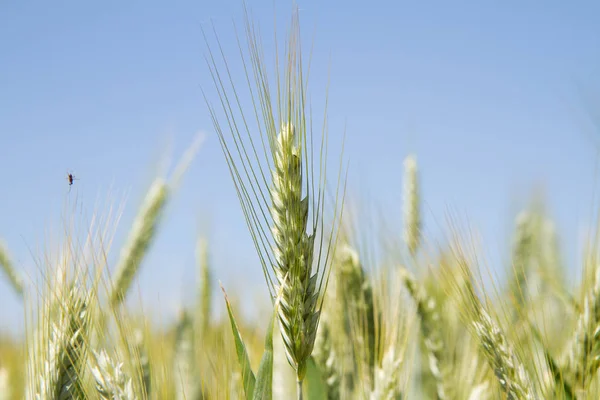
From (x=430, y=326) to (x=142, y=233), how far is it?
120 centimetres

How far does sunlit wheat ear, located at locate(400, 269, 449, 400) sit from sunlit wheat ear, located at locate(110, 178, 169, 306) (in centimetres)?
103

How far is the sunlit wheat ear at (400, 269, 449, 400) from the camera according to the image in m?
2.04

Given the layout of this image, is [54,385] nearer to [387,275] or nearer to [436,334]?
[387,275]

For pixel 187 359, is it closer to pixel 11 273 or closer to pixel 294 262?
pixel 11 273

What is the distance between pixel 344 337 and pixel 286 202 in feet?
2.73

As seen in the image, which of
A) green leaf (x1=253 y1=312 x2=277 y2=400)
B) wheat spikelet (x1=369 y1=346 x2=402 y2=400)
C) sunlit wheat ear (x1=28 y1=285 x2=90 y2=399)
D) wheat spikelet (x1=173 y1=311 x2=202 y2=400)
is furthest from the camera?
wheat spikelet (x1=173 y1=311 x2=202 y2=400)

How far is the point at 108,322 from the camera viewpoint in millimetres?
1510

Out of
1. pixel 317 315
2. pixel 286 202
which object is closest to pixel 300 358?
pixel 317 315

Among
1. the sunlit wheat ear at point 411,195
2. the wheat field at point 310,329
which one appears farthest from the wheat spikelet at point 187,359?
the sunlit wheat ear at point 411,195

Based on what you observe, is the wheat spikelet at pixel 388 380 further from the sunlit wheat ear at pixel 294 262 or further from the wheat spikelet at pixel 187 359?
the wheat spikelet at pixel 187 359

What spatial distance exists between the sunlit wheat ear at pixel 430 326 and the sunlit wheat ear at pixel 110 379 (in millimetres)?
1053

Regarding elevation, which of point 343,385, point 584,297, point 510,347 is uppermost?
point 584,297

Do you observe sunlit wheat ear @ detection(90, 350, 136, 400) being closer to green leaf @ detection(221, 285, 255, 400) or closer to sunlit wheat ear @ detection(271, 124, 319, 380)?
green leaf @ detection(221, 285, 255, 400)


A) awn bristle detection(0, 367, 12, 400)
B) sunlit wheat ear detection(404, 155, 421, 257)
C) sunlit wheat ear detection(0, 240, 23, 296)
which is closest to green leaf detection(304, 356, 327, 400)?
sunlit wheat ear detection(404, 155, 421, 257)
